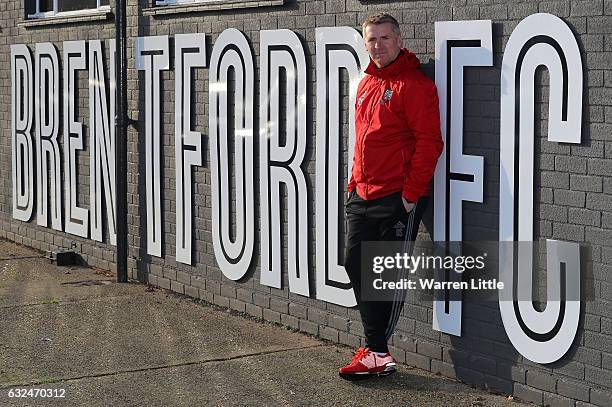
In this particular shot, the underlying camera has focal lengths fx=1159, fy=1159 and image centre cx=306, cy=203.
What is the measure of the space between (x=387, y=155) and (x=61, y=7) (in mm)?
5962

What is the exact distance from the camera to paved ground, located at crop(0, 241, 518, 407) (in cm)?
645

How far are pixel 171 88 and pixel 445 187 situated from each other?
342 centimetres

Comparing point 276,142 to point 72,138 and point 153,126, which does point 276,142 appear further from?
point 72,138

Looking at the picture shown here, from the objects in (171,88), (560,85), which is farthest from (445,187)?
(171,88)

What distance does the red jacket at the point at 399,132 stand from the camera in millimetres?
6543

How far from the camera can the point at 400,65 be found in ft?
21.9

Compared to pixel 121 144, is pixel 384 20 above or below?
above

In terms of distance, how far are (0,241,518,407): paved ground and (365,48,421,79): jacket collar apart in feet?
5.84

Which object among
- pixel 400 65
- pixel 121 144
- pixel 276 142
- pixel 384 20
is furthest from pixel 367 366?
pixel 121 144

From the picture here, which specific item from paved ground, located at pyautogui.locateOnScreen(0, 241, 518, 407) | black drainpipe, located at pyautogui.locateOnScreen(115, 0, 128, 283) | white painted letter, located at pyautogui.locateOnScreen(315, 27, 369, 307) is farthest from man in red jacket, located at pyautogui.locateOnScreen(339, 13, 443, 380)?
black drainpipe, located at pyautogui.locateOnScreen(115, 0, 128, 283)

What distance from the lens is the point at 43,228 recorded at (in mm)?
11672

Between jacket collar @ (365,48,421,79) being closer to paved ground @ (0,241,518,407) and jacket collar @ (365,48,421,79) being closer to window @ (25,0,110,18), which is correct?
paved ground @ (0,241,518,407)

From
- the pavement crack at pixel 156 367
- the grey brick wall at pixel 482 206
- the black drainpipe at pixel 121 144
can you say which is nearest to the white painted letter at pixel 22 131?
the black drainpipe at pixel 121 144

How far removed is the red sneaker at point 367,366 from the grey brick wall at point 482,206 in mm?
337
